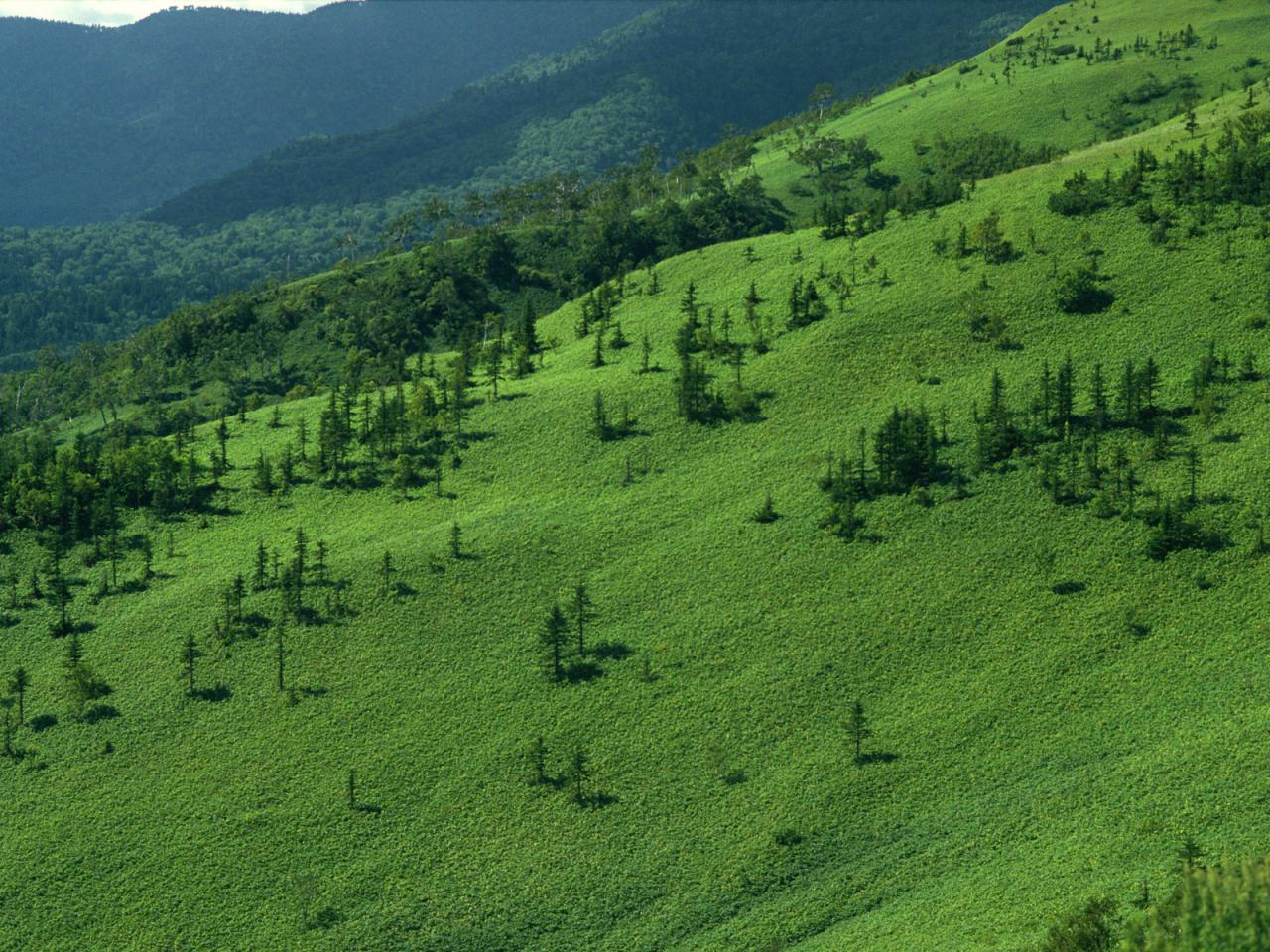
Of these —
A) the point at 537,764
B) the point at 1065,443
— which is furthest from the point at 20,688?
the point at 1065,443

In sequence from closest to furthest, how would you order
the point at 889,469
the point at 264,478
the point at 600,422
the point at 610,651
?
the point at 610,651
the point at 889,469
the point at 600,422
the point at 264,478

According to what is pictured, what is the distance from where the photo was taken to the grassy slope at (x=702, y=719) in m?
96.9

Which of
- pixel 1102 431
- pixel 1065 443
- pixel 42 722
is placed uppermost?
pixel 1102 431

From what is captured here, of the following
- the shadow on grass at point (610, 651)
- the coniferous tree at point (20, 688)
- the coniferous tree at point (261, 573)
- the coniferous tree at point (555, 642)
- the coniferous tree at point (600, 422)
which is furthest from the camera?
the coniferous tree at point (600, 422)

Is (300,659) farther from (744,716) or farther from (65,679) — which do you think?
(744,716)

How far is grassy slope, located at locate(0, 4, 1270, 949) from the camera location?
9694cm

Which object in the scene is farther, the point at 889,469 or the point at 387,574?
the point at 889,469

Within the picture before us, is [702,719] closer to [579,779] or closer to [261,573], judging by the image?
[579,779]

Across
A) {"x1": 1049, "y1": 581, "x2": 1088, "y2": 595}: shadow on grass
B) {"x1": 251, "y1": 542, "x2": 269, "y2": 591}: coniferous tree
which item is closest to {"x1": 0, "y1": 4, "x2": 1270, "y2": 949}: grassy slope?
{"x1": 1049, "y1": 581, "x2": 1088, "y2": 595}: shadow on grass

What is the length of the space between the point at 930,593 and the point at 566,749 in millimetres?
40545

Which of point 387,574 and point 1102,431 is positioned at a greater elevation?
point 1102,431

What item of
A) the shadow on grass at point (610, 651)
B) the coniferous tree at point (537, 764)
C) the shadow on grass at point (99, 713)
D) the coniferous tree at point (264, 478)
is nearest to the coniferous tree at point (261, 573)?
the shadow on grass at point (99, 713)

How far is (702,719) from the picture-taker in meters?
120

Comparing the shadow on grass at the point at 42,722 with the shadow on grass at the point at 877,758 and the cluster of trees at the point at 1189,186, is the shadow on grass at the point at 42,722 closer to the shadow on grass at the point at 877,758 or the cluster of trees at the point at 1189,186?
the shadow on grass at the point at 877,758
